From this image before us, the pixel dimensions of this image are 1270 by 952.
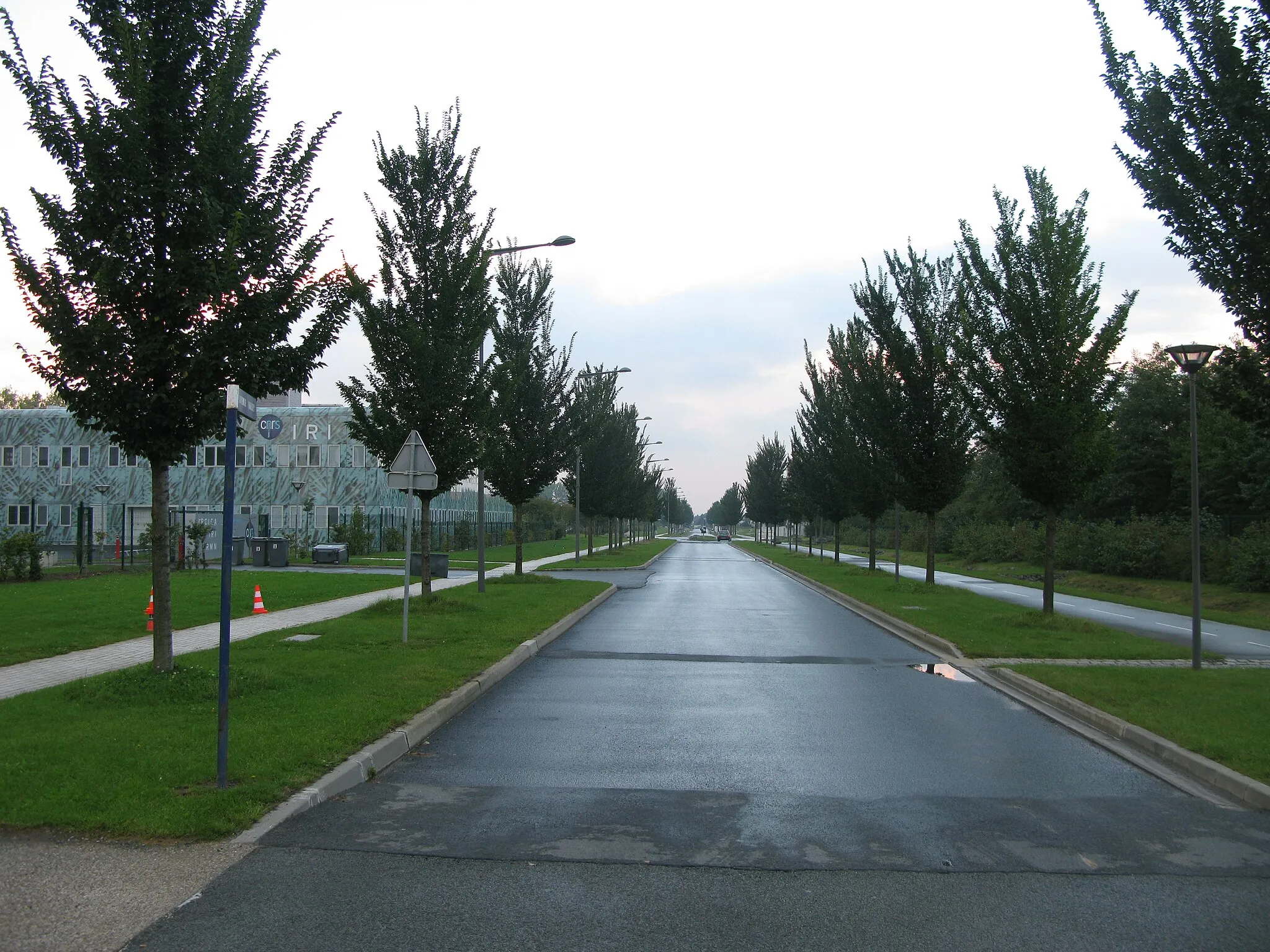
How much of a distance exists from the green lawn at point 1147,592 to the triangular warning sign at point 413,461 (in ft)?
58.4

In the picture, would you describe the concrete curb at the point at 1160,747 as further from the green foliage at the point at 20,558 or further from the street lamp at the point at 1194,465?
the green foliage at the point at 20,558

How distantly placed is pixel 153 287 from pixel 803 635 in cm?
1170

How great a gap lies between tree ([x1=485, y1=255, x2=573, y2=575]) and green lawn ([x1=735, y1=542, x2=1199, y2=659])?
8.87m

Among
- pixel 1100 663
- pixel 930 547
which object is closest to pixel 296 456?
pixel 930 547

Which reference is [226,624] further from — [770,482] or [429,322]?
[770,482]

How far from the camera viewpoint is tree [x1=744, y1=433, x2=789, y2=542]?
2630 inches

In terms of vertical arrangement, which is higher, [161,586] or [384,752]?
[161,586]

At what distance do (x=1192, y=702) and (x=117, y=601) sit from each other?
Result: 18.2 meters

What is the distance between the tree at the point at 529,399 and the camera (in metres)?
26.4

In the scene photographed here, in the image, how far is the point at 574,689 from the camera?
1105cm

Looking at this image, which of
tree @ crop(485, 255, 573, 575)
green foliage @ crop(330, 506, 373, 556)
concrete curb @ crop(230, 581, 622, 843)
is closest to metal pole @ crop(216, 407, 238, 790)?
concrete curb @ crop(230, 581, 622, 843)

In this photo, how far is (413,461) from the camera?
1351cm

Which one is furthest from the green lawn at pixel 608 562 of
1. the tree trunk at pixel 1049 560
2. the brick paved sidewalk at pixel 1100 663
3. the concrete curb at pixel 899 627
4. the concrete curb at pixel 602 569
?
the brick paved sidewalk at pixel 1100 663

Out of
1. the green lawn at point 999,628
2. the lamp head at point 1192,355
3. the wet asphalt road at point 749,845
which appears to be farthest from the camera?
the green lawn at point 999,628
